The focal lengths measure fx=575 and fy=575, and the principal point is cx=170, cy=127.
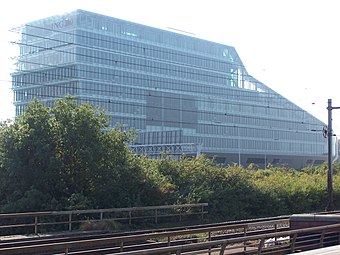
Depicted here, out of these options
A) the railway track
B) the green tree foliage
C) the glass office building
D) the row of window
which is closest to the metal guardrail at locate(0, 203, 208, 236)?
the green tree foliage

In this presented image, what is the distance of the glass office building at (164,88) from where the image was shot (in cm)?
10112

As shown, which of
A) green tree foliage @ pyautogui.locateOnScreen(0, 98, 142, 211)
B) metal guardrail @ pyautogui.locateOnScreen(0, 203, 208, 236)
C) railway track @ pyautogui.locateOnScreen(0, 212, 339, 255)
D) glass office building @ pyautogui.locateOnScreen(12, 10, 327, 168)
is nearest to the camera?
railway track @ pyautogui.locateOnScreen(0, 212, 339, 255)

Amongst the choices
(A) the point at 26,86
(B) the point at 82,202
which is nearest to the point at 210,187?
(B) the point at 82,202

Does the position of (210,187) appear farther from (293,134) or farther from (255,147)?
(293,134)

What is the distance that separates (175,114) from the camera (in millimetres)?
117000

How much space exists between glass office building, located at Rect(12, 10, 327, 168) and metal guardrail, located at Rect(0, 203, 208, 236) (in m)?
59.0

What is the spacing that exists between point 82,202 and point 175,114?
90.4 metres

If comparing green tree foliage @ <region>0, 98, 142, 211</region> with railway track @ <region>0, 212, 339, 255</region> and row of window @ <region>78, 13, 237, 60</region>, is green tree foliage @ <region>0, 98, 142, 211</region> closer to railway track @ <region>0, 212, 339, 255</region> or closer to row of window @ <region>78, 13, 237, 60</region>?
railway track @ <region>0, 212, 339, 255</region>

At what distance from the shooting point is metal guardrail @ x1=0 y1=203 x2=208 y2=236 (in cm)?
2405

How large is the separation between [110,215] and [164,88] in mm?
87299

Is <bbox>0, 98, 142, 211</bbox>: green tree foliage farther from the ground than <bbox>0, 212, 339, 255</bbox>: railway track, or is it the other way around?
<bbox>0, 98, 142, 211</bbox>: green tree foliage

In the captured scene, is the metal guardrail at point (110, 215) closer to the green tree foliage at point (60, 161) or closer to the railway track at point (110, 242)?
the green tree foliage at point (60, 161)

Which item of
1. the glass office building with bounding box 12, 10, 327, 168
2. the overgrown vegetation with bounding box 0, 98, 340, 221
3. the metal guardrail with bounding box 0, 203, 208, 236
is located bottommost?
the metal guardrail with bounding box 0, 203, 208, 236

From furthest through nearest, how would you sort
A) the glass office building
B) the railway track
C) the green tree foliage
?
the glass office building, the green tree foliage, the railway track
